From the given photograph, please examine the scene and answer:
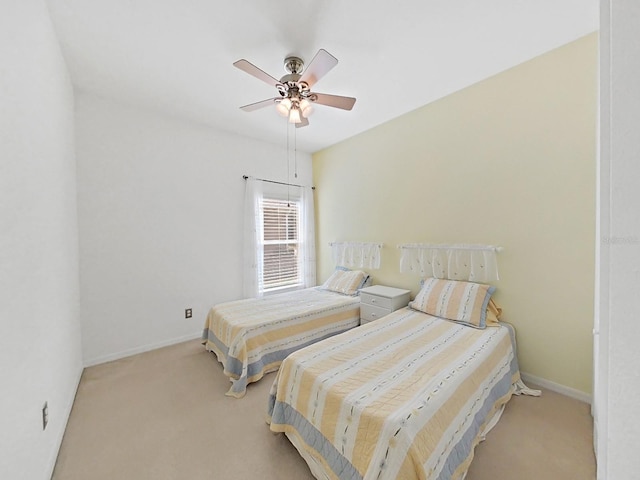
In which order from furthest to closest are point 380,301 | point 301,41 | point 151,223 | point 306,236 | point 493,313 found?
point 306,236, point 151,223, point 380,301, point 493,313, point 301,41

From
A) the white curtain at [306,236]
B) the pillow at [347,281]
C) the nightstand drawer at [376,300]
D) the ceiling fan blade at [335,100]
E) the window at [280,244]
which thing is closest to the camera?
the ceiling fan blade at [335,100]

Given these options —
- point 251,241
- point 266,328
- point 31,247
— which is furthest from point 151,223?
point 266,328

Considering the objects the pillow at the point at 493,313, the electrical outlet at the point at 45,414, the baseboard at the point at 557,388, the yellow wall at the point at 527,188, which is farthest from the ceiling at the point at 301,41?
the baseboard at the point at 557,388

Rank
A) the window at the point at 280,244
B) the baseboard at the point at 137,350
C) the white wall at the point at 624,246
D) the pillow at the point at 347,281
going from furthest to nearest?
1. the window at the point at 280,244
2. the pillow at the point at 347,281
3. the baseboard at the point at 137,350
4. the white wall at the point at 624,246

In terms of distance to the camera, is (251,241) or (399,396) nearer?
(399,396)

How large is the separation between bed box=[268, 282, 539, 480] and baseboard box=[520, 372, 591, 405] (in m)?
0.15

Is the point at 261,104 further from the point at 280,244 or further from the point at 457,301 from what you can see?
the point at 457,301

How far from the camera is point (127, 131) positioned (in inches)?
111

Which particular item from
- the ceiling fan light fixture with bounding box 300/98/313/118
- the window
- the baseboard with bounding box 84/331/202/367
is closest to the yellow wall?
the ceiling fan light fixture with bounding box 300/98/313/118

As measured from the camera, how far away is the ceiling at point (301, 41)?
1654 millimetres

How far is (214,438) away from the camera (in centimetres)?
170

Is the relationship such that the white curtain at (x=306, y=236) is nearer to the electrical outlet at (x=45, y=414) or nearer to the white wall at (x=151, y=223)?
the white wall at (x=151, y=223)

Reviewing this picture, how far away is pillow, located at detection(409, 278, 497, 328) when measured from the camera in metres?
2.25

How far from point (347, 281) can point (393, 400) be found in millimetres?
2286
